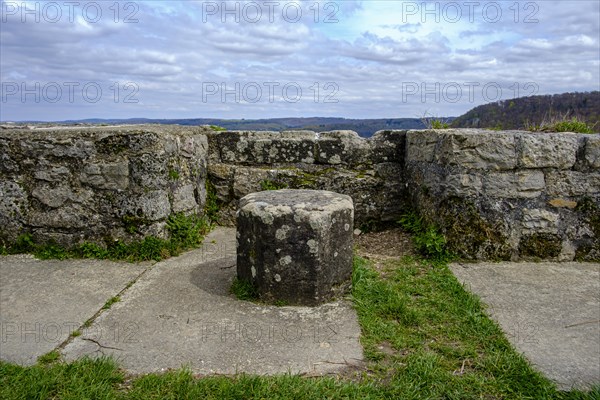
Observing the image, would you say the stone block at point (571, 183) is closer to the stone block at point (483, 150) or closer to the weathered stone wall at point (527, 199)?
the weathered stone wall at point (527, 199)

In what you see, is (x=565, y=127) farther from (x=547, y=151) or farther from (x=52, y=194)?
(x=52, y=194)

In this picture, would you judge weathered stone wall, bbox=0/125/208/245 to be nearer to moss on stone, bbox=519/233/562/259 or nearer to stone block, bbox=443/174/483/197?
stone block, bbox=443/174/483/197

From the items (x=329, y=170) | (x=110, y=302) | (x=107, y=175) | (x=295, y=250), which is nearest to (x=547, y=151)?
(x=329, y=170)

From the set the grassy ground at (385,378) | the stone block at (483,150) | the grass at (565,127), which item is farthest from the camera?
the grass at (565,127)

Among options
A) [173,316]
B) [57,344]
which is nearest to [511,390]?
[173,316]

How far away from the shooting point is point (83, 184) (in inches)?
181

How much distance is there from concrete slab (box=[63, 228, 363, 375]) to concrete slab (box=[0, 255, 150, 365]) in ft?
0.59

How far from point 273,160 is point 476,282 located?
9.63ft

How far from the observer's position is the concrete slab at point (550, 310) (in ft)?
9.07

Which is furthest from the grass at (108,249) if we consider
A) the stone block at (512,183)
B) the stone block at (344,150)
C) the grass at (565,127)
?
the grass at (565,127)

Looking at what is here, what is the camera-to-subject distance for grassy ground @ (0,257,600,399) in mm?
2457

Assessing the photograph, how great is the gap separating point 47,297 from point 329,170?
11.0 ft

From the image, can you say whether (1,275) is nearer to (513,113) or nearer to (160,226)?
(160,226)

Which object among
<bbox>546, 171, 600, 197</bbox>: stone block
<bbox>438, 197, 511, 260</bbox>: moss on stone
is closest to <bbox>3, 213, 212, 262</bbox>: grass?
<bbox>438, 197, 511, 260</bbox>: moss on stone
